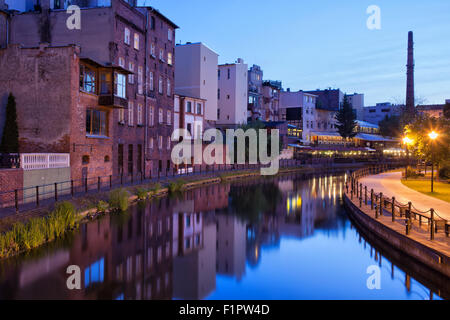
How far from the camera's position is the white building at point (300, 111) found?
80000mm

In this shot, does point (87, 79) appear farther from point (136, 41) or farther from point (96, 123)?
point (136, 41)

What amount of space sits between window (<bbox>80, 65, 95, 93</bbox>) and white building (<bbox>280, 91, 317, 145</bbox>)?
5729 centimetres

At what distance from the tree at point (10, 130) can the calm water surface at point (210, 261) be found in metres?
8.46

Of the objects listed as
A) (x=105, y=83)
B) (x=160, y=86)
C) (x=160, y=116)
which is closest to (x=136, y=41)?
(x=160, y=86)

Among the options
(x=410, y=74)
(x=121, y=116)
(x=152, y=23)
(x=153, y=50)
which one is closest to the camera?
(x=121, y=116)

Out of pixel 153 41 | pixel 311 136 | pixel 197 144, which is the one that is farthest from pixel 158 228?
pixel 311 136

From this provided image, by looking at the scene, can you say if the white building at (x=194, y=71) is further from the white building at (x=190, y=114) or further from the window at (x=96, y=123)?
the window at (x=96, y=123)

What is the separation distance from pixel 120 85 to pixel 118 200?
36.2 feet

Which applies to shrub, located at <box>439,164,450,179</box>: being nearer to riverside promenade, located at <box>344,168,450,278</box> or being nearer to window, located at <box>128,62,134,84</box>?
riverside promenade, located at <box>344,168,450,278</box>

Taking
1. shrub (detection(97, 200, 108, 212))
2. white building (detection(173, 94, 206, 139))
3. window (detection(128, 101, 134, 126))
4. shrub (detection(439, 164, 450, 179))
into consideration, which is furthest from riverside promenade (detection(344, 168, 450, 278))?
white building (detection(173, 94, 206, 139))

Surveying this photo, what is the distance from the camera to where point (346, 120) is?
282 ft

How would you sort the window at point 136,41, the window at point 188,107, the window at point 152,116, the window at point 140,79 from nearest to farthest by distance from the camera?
the window at point 136,41 → the window at point 140,79 → the window at point 152,116 → the window at point 188,107

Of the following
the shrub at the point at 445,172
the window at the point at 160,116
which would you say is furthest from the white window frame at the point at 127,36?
the shrub at the point at 445,172

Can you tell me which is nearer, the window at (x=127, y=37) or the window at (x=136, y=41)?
the window at (x=127, y=37)
